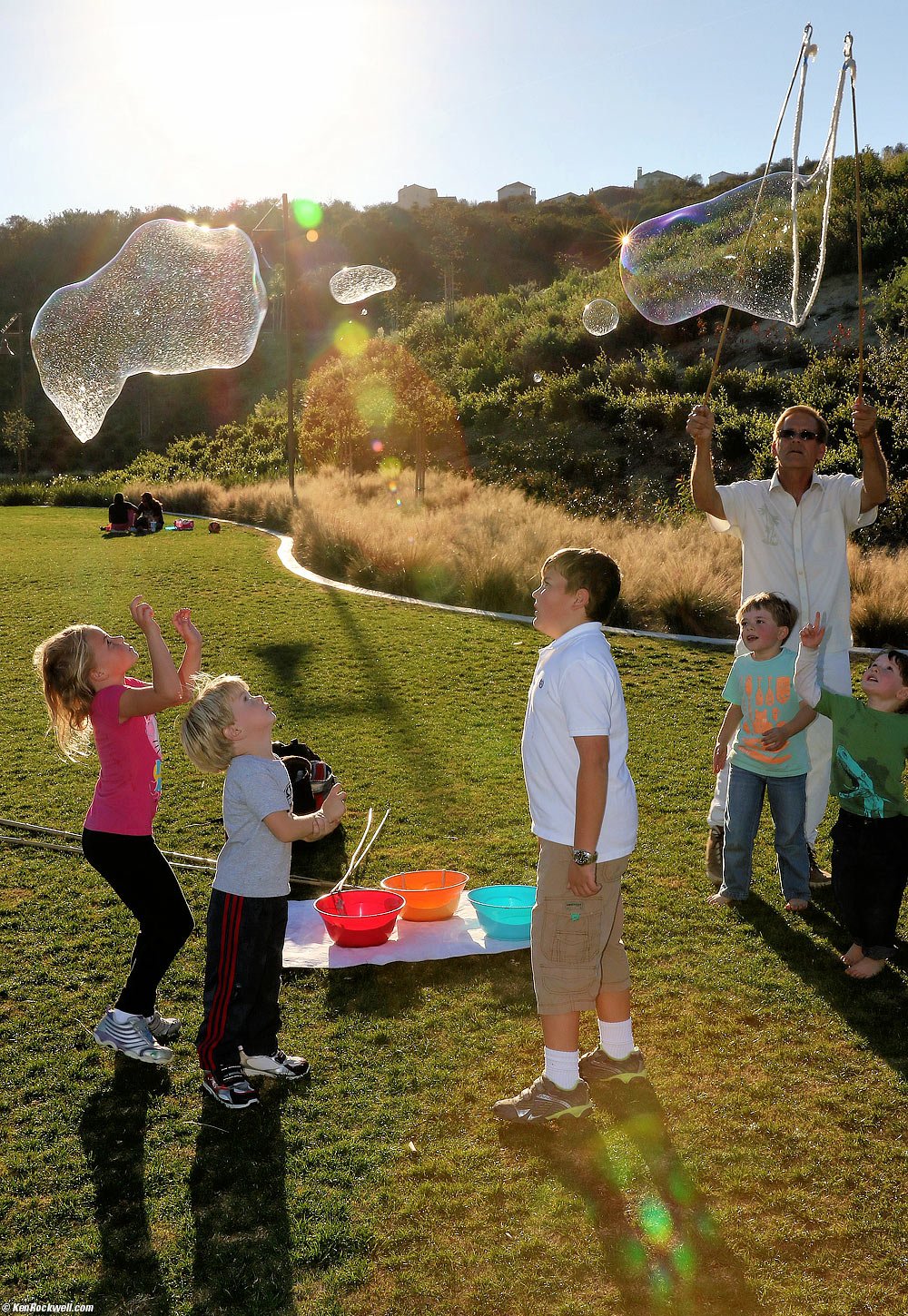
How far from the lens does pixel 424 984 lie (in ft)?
14.2

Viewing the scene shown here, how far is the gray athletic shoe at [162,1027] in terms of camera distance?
3896mm

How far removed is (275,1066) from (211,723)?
114cm

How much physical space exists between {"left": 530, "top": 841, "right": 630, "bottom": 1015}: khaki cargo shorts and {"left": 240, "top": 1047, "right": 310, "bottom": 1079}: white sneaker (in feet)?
2.82

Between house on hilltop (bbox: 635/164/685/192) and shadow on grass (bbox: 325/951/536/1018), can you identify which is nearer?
shadow on grass (bbox: 325/951/536/1018)

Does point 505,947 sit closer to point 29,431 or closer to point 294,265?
point 29,431

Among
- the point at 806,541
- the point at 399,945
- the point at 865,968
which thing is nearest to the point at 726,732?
the point at 806,541

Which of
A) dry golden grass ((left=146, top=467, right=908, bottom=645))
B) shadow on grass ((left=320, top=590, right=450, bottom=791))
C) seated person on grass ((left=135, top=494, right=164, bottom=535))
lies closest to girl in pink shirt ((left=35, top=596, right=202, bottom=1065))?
shadow on grass ((left=320, top=590, right=450, bottom=791))

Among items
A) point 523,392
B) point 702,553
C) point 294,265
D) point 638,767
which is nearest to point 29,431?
point 294,265

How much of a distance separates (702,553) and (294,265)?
80.1m

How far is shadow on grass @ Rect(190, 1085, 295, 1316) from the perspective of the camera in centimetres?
265

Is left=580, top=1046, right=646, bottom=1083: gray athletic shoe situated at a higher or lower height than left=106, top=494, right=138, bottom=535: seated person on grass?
higher

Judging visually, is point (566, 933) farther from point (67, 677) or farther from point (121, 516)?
point (121, 516)

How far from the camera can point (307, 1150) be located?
3.23 meters

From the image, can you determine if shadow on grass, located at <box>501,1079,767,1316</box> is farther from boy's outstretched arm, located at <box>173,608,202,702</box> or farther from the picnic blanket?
boy's outstretched arm, located at <box>173,608,202,702</box>
